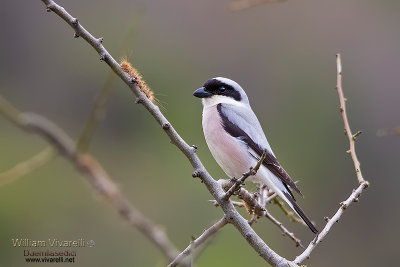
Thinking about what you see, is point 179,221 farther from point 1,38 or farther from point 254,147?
point 254,147

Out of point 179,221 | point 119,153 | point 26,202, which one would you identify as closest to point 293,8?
point 119,153

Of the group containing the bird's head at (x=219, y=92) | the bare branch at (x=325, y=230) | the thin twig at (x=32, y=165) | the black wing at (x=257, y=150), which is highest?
the bird's head at (x=219, y=92)

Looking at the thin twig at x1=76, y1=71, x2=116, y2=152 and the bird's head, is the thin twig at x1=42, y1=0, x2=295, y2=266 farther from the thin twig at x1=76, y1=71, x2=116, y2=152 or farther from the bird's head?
the bird's head

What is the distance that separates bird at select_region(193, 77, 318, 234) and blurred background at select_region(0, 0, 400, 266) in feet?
16.9

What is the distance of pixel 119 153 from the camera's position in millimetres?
10578

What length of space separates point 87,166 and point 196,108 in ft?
33.3

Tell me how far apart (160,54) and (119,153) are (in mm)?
2106

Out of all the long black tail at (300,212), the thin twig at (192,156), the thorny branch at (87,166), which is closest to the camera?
the thorny branch at (87,166)

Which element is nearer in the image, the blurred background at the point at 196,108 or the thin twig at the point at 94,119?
the thin twig at the point at 94,119

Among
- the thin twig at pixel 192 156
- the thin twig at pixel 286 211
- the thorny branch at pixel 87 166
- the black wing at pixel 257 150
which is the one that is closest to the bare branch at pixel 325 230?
A: the thin twig at pixel 192 156

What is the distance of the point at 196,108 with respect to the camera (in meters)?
11.0

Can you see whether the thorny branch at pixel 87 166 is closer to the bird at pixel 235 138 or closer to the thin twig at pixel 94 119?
the thin twig at pixel 94 119

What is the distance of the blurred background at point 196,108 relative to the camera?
916cm

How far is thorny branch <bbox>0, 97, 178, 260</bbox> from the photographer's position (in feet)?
2.81
